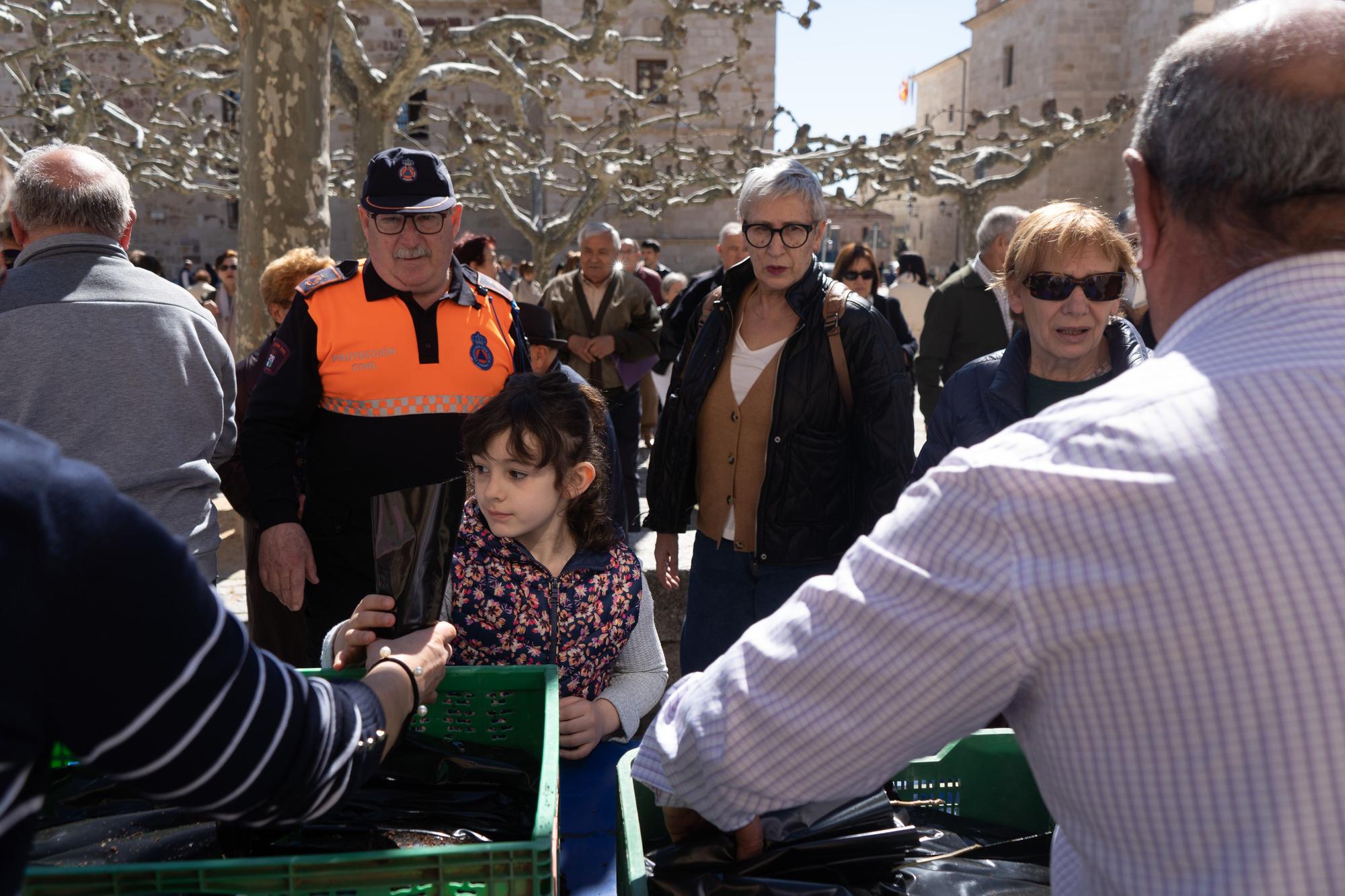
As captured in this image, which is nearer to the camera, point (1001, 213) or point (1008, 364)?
point (1008, 364)

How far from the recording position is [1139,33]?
123 ft

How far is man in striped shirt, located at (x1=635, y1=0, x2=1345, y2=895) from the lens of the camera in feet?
3.20

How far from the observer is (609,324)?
22.8 ft

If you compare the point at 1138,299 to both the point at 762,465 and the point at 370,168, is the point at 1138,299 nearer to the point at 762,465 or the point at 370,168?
the point at 762,465

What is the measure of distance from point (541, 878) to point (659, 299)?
10.4 metres

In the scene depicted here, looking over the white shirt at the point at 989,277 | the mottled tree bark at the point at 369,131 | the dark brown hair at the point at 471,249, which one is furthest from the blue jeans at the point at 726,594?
the mottled tree bark at the point at 369,131

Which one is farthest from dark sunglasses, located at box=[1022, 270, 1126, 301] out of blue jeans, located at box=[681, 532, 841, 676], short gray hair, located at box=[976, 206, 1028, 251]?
short gray hair, located at box=[976, 206, 1028, 251]

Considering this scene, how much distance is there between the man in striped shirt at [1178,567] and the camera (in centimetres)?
97

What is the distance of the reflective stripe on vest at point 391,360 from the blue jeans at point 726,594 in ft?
3.24

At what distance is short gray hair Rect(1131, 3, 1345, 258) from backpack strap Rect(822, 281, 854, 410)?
2.34 metres

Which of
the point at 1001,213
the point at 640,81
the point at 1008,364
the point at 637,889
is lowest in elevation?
the point at 637,889

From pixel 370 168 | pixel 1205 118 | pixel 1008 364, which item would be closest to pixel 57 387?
pixel 370 168

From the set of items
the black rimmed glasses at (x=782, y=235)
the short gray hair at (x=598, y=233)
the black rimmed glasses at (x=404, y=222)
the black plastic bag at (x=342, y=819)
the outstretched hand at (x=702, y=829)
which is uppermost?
the short gray hair at (x=598, y=233)

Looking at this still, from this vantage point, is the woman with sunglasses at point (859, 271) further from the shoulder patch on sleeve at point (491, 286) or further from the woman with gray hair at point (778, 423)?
the shoulder patch on sleeve at point (491, 286)
